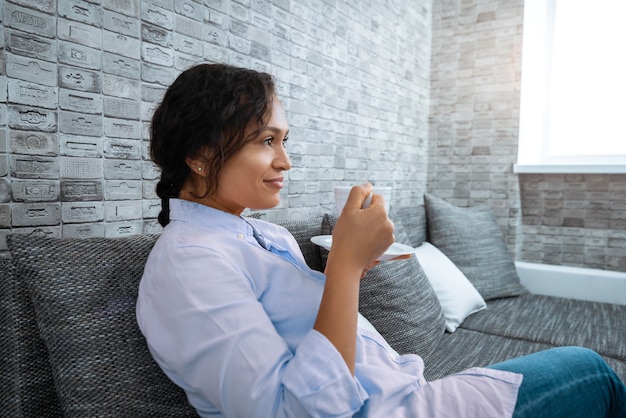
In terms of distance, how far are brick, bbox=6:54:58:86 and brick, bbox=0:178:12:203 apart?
21 cm

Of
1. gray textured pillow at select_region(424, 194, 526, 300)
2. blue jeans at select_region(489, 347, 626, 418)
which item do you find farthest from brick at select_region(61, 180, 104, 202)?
gray textured pillow at select_region(424, 194, 526, 300)

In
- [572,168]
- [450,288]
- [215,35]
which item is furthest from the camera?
[572,168]

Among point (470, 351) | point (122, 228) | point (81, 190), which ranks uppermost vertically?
point (81, 190)

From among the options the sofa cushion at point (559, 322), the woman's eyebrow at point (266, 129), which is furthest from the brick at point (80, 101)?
the sofa cushion at point (559, 322)

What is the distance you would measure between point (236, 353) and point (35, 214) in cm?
64

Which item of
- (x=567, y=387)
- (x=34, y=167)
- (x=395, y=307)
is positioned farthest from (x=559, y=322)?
(x=34, y=167)

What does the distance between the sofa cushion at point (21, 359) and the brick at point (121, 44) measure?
0.58 metres

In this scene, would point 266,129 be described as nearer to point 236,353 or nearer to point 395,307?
point 236,353

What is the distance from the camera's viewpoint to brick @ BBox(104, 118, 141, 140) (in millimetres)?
1148

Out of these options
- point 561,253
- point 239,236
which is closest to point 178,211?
point 239,236

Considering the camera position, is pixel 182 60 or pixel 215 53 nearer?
pixel 182 60

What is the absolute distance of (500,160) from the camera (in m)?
2.78

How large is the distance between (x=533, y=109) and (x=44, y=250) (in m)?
2.70

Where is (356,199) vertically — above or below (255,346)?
above
